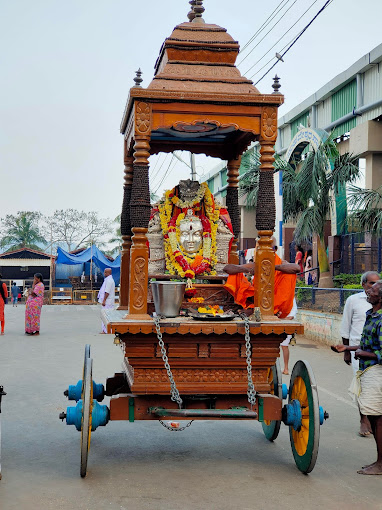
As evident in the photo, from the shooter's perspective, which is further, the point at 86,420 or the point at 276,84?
the point at 276,84

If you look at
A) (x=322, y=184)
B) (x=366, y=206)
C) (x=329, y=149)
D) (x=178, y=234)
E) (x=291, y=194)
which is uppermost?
(x=329, y=149)

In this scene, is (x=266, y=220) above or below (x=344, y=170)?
below

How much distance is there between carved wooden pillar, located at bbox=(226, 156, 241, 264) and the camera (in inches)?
329

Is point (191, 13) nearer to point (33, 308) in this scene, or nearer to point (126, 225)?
point (126, 225)

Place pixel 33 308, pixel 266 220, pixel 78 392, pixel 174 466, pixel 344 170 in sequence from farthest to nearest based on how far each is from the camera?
pixel 344 170, pixel 33 308, pixel 78 392, pixel 266 220, pixel 174 466

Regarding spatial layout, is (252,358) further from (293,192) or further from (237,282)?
(293,192)

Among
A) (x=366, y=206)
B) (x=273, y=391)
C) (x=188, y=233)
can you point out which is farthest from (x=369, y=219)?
(x=273, y=391)

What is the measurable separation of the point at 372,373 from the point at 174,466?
1.95 metres

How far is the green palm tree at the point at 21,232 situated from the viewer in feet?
209

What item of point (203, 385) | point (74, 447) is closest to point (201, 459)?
point (203, 385)

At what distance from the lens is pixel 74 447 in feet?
20.8

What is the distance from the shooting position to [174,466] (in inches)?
225

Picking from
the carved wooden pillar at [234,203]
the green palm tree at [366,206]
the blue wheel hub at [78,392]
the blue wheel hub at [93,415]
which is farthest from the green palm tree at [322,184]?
the blue wheel hub at [93,415]

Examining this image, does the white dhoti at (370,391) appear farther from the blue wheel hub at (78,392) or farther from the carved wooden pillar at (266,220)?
the blue wheel hub at (78,392)
